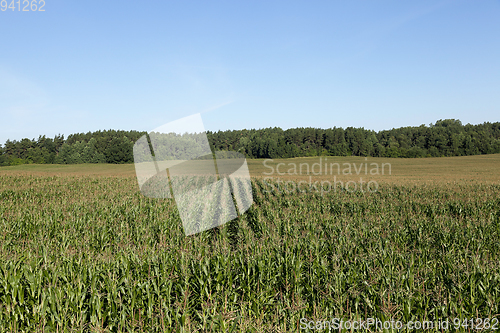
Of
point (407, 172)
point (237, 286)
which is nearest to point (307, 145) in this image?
point (407, 172)

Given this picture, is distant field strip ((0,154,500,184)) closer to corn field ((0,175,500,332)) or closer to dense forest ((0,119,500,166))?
corn field ((0,175,500,332))

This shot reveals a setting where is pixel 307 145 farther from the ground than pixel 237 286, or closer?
farther from the ground

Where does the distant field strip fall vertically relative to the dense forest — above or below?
below

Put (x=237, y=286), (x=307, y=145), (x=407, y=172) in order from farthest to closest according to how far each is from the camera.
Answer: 1. (x=307, y=145)
2. (x=407, y=172)
3. (x=237, y=286)

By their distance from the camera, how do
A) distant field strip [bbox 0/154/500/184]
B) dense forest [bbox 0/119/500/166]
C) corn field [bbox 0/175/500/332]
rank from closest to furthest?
corn field [bbox 0/175/500/332]
distant field strip [bbox 0/154/500/184]
dense forest [bbox 0/119/500/166]

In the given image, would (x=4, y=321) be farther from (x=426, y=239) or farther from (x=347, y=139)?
(x=347, y=139)

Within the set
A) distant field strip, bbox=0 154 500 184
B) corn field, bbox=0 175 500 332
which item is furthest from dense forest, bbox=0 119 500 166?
corn field, bbox=0 175 500 332

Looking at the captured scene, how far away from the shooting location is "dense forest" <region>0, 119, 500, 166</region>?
10444 centimetres

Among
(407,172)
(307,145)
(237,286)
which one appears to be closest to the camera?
(237,286)

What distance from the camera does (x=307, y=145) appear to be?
142 m

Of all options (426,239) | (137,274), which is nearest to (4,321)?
(137,274)

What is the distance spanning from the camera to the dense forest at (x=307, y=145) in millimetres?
104438

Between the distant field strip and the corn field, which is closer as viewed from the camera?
the corn field

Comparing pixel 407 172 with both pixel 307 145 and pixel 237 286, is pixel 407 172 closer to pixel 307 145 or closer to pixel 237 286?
pixel 237 286
